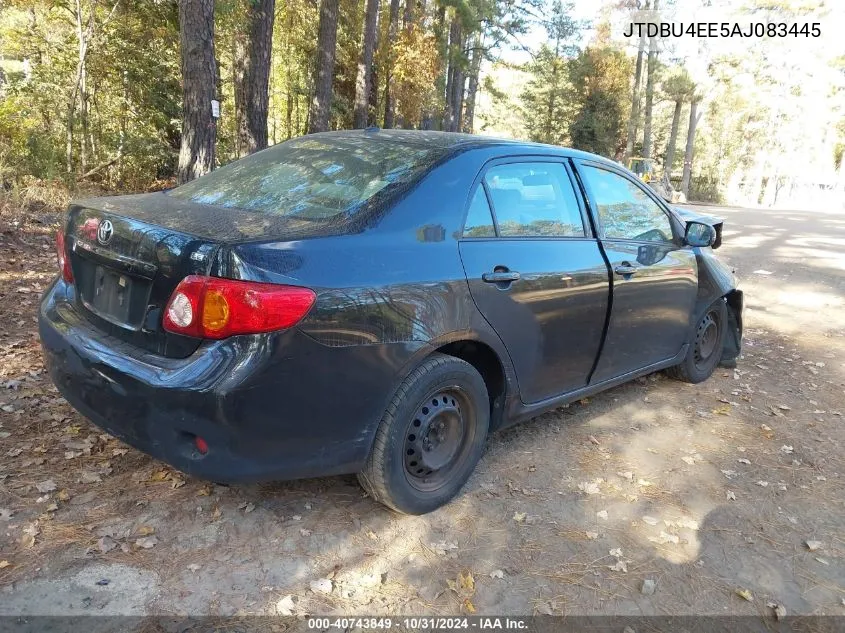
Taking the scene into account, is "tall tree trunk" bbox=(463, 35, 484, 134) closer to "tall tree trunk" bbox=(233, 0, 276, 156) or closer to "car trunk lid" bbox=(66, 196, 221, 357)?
"tall tree trunk" bbox=(233, 0, 276, 156)

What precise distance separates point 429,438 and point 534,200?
1365mm

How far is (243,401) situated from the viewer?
223 cm

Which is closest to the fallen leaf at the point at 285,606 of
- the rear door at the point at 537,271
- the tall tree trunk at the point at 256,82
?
the rear door at the point at 537,271

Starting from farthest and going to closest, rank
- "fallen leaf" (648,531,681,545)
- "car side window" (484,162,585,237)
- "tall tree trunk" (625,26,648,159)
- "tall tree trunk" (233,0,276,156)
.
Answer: "tall tree trunk" (625,26,648,159), "tall tree trunk" (233,0,276,156), "car side window" (484,162,585,237), "fallen leaf" (648,531,681,545)

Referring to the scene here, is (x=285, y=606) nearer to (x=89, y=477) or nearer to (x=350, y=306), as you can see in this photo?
(x=350, y=306)

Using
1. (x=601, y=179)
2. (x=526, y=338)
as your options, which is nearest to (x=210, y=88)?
(x=601, y=179)

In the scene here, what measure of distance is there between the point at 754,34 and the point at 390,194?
140ft

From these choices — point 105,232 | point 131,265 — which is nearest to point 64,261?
point 105,232

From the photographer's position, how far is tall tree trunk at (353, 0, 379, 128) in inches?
719

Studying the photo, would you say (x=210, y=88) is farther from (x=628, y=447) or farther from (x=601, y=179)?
(x=628, y=447)

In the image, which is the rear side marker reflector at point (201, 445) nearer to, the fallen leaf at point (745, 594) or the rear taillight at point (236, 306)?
the rear taillight at point (236, 306)

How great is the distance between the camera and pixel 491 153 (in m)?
3.18

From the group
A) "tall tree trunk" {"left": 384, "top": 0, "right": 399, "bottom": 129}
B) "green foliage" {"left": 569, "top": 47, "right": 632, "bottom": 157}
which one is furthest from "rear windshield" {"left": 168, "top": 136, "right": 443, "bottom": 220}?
"green foliage" {"left": 569, "top": 47, "right": 632, "bottom": 157}

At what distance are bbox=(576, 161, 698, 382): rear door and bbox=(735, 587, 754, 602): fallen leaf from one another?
1416mm
